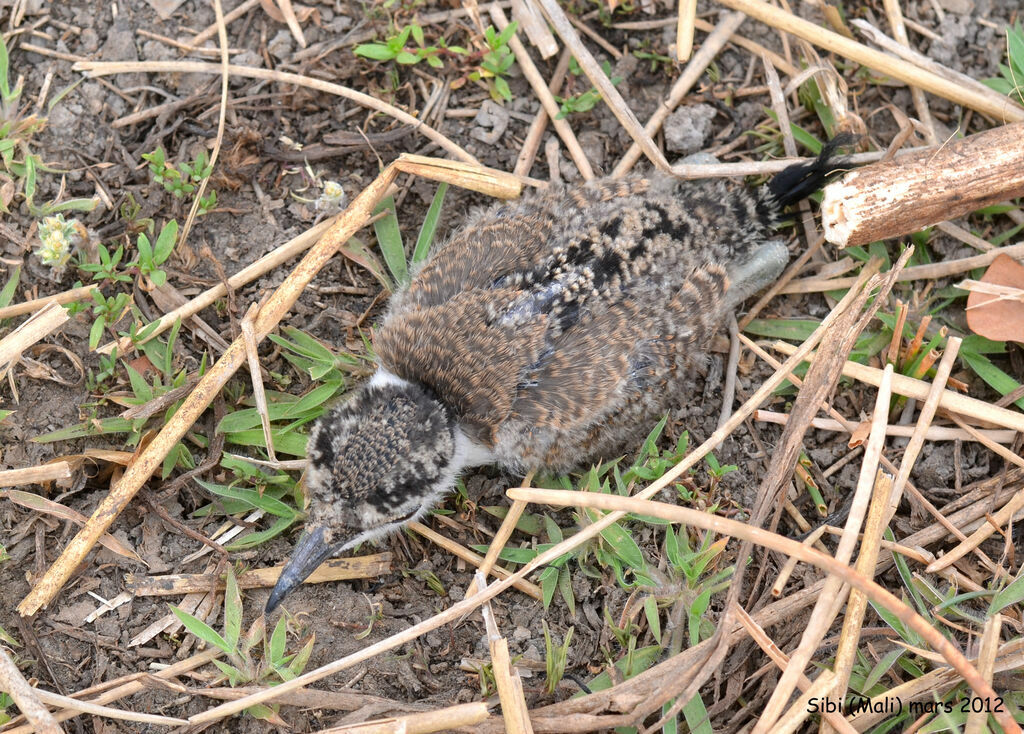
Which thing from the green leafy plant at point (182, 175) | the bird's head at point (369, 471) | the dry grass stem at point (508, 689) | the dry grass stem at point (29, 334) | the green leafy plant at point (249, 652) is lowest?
the dry grass stem at point (508, 689)

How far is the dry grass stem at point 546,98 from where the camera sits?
3777 mm

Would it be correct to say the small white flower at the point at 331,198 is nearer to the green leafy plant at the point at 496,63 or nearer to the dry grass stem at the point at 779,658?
the green leafy plant at the point at 496,63

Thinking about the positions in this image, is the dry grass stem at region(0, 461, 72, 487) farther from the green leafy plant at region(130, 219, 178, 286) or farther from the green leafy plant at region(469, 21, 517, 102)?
the green leafy plant at region(469, 21, 517, 102)

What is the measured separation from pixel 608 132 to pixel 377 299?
1.19 metres

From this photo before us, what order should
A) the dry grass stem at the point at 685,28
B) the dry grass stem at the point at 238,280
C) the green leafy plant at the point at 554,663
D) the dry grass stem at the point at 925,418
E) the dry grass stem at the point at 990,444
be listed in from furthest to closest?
the dry grass stem at the point at 685,28 → the dry grass stem at the point at 238,280 → the dry grass stem at the point at 990,444 → the dry grass stem at the point at 925,418 → the green leafy plant at the point at 554,663

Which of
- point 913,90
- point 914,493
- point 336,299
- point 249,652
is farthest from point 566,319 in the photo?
point 913,90

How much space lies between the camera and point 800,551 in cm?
246

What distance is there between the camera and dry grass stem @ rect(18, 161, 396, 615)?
304cm

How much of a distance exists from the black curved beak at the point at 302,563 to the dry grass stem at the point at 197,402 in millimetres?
602

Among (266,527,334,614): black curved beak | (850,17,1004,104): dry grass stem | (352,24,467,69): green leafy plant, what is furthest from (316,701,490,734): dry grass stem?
(850,17,1004,104): dry grass stem

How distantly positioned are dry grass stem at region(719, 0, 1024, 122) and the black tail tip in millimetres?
441

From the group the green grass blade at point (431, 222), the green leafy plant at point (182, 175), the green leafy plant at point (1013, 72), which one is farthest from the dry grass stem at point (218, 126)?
the green leafy plant at point (1013, 72)

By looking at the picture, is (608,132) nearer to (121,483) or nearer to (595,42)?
(595,42)

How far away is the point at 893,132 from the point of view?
12.7 ft
